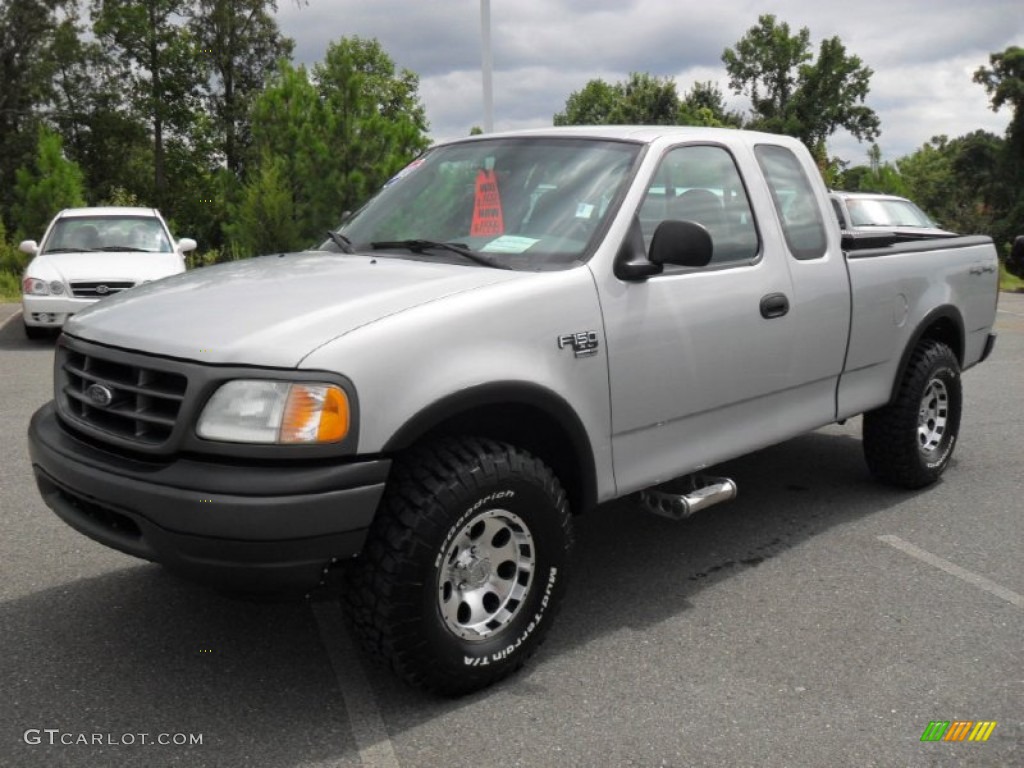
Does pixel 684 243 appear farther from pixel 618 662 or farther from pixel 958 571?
pixel 958 571

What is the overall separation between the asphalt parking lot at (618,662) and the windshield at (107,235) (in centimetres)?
806

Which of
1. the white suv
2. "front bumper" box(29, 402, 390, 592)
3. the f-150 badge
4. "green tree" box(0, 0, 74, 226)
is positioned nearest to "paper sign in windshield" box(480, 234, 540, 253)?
the f-150 badge

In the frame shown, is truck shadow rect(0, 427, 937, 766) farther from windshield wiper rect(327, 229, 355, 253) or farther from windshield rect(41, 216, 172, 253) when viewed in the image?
windshield rect(41, 216, 172, 253)

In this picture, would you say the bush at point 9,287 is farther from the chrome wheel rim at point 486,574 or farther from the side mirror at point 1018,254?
the chrome wheel rim at point 486,574

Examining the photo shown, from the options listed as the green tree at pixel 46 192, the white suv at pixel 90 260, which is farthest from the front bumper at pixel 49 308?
the green tree at pixel 46 192

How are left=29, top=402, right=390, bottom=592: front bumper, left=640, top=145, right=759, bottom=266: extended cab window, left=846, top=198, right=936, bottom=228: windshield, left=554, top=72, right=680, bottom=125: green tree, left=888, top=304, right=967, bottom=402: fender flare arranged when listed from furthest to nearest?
left=554, top=72, right=680, bottom=125: green tree < left=846, top=198, right=936, bottom=228: windshield < left=888, top=304, right=967, bottom=402: fender flare < left=640, top=145, right=759, bottom=266: extended cab window < left=29, top=402, right=390, bottom=592: front bumper

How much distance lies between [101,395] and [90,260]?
966 cm

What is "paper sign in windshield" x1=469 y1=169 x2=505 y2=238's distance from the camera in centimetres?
392

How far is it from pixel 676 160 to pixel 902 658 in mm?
2099

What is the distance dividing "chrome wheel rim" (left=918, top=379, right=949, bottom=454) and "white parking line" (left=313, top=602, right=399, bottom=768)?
3488mm

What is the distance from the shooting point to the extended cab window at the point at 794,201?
4.63 m

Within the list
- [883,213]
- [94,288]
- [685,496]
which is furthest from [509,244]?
[883,213]

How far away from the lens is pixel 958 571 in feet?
14.7

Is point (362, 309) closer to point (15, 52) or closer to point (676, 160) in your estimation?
point (676, 160)
